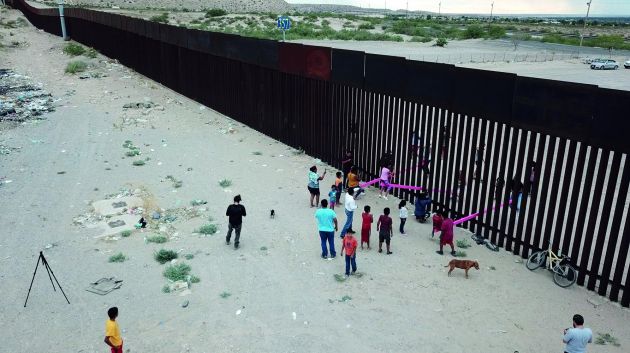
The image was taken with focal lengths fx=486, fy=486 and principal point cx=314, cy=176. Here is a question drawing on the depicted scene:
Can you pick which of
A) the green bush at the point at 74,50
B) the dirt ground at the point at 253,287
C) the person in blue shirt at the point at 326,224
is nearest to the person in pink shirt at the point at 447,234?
the dirt ground at the point at 253,287

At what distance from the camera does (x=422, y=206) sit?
10.3m

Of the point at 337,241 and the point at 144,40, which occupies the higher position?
the point at 144,40

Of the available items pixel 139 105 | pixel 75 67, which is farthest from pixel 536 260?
pixel 75 67

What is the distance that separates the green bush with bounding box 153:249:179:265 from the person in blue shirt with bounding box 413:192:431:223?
16.4 feet

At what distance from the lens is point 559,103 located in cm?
784

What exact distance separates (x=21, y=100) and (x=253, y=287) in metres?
18.7

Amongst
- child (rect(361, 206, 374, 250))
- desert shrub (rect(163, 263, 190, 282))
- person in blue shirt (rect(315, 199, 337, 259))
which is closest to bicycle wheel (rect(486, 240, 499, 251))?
child (rect(361, 206, 374, 250))

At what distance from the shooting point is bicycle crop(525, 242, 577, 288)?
788 centimetres

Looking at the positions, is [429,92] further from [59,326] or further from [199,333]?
[59,326]

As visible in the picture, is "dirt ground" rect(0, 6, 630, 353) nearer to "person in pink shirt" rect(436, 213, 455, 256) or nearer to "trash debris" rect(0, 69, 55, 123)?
"person in pink shirt" rect(436, 213, 455, 256)

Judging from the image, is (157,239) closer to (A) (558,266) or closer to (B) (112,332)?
(B) (112,332)

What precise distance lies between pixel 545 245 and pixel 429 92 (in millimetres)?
3857

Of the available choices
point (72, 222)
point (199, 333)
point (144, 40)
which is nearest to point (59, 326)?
point (199, 333)

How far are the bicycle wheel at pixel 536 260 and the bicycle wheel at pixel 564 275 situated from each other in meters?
0.38
